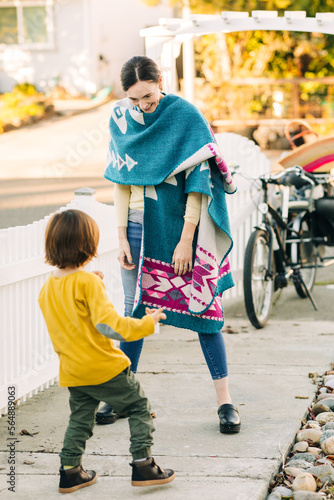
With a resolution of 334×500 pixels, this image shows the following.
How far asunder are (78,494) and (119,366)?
1.69 ft

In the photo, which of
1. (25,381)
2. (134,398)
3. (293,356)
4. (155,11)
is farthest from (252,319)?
(155,11)

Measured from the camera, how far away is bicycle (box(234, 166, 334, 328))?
19.0 feet

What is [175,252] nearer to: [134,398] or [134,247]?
[134,247]

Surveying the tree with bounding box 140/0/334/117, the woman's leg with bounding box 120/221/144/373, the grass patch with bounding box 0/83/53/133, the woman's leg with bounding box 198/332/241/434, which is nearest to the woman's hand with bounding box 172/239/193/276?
the woman's leg with bounding box 120/221/144/373

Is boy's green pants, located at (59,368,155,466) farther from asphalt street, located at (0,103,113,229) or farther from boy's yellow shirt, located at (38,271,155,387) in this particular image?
asphalt street, located at (0,103,113,229)

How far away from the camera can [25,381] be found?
4.09 metres

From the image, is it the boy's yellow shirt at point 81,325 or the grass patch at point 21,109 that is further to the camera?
the grass patch at point 21,109

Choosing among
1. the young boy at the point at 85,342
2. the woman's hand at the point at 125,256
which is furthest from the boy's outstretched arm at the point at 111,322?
the woman's hand at the point at 125,256

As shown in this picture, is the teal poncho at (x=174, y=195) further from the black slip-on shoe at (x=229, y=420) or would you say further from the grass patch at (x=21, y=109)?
the grass patch at (x=21, y=109)

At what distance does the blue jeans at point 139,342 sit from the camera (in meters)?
3.67

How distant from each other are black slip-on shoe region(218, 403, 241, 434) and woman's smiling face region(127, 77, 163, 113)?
1.43 meters

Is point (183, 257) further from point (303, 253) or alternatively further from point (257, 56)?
point (257, 56)

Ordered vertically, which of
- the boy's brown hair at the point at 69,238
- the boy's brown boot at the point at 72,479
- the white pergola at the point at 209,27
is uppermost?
the white pergola at the point at 209,27

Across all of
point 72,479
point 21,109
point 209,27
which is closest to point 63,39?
point 21,109
